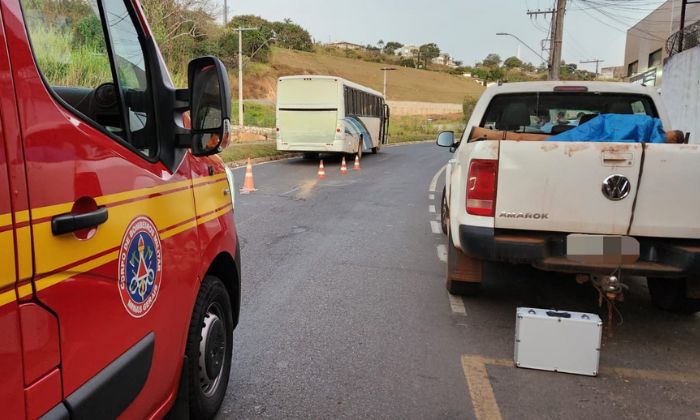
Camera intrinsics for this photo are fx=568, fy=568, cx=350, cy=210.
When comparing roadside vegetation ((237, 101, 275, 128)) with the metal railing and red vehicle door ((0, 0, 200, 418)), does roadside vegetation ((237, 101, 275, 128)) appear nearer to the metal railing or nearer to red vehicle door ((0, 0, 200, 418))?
the metal railing

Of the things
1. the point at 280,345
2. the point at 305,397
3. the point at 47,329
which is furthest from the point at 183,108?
the point at 280,345

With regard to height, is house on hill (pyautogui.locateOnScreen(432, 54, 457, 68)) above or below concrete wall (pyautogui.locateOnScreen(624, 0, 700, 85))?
above

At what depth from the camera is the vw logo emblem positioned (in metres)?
3.82

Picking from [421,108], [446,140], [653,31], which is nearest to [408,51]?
[421,108]

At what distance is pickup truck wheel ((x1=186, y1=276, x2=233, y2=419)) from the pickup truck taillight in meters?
1.89

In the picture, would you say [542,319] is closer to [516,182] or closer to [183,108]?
[516,182]

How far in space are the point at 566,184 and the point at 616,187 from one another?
1.05 feet

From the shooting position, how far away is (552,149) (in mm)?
3881

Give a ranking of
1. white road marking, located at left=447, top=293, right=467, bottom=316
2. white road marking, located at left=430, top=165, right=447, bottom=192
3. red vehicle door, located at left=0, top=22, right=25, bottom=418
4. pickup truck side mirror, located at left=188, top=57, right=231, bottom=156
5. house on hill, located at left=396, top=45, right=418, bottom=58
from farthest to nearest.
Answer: house on hill, located at left=396, top=45, right=418, bottom=58, white road marking, located at left=430, top=165, right=447, bottom=192, white road marking, located at left=447, top=293, right=467, bottom=316, pickup truck side mirror, located at left=188, top=57, right=231, bottom=156, red vehicle door, located at left=0, top=22, right=25, bottom=418

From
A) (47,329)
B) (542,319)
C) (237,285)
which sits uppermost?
(47,329)

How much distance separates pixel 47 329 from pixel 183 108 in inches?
48.2

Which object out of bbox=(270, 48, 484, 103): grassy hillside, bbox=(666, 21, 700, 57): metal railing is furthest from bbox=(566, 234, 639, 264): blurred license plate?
bbox=(270, 48, 484, 103): grassy hillside

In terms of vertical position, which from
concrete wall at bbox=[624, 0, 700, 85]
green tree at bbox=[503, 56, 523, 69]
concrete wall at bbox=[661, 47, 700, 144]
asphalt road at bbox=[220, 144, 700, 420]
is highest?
green tree at bbox=[503, 56, 523, 69]

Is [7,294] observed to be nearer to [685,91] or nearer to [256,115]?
[685,91]
